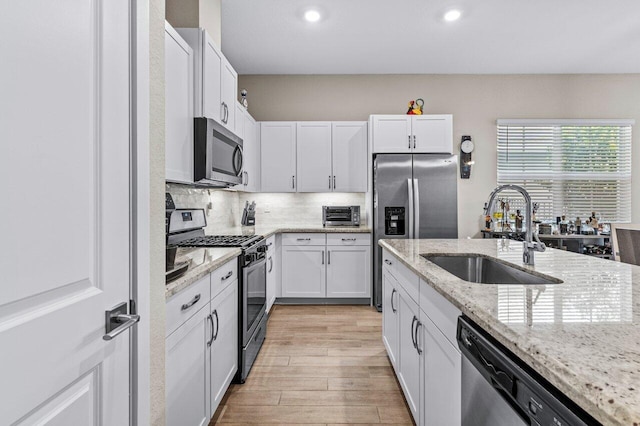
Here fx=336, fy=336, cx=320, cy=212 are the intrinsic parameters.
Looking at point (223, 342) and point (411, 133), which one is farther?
point (411, 133)

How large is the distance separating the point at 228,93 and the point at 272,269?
73.6 inches

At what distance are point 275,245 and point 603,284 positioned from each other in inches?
119

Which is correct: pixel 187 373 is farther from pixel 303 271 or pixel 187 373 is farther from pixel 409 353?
pixel 303 271

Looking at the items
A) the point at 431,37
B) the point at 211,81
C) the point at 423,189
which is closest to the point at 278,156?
the point at 423,189

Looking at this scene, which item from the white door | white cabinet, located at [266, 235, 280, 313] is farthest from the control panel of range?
the white door

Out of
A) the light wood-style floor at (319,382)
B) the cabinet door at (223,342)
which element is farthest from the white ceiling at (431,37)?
the light wood-style floor at (319,382)

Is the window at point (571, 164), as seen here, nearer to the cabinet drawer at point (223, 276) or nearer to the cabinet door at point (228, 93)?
the cabinet door at point (228, 93)

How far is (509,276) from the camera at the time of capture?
64.2 inches

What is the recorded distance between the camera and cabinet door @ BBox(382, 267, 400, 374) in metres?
2.11

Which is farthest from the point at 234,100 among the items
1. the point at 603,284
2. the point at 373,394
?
the point at 603,284

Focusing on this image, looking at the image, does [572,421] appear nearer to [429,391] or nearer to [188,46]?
[429,391]

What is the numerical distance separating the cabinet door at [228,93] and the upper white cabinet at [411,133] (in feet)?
5.79

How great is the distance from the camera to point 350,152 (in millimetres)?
4168

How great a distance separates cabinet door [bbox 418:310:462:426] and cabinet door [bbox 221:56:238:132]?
2.05 meters
